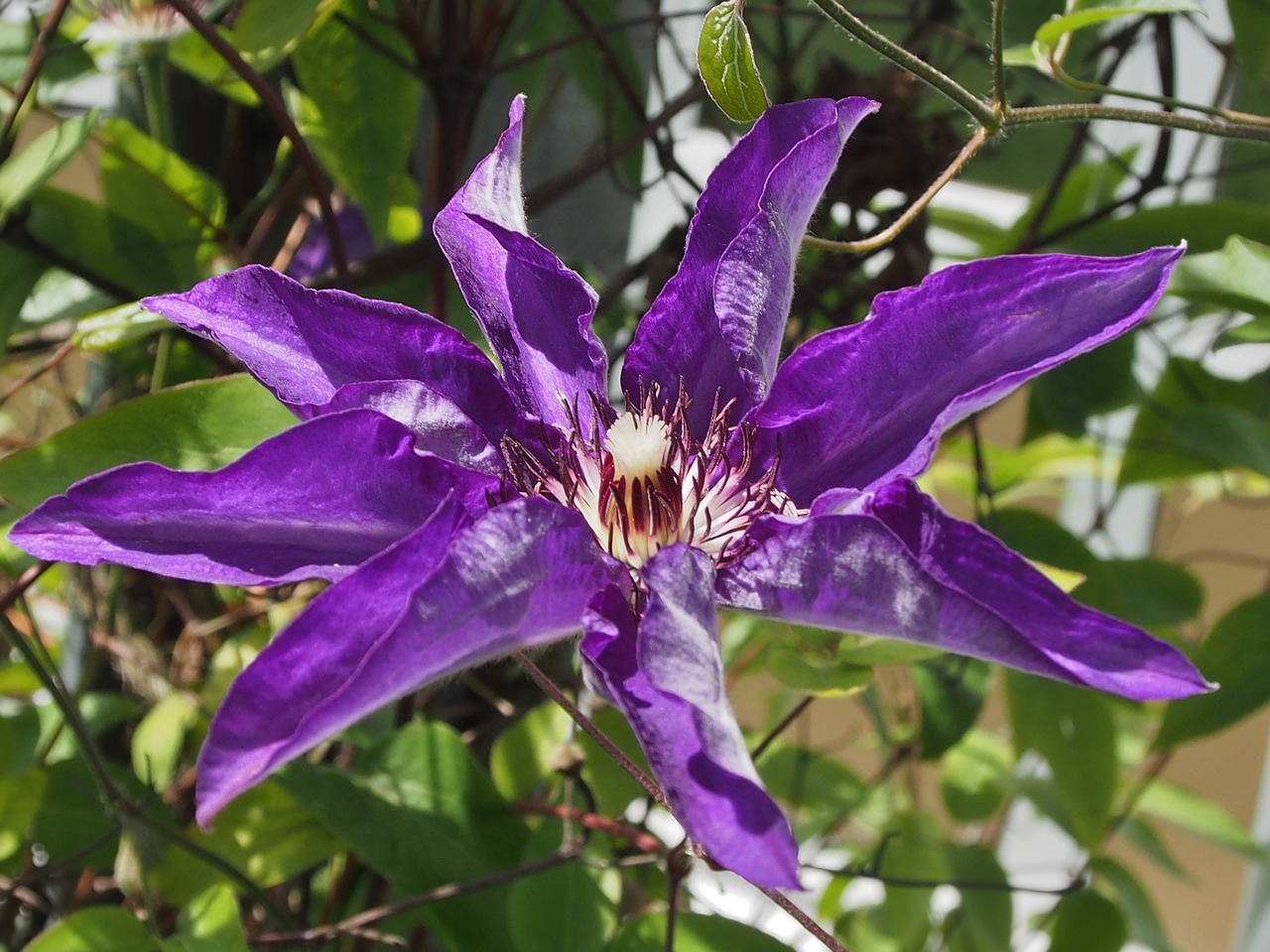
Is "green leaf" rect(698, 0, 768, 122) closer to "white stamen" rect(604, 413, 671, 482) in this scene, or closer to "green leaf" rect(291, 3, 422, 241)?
"white stamen" rect(604, 413, 671, 482)

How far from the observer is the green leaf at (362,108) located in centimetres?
55

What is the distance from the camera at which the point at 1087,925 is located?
68 cm

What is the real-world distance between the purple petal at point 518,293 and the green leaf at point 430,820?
0.24m

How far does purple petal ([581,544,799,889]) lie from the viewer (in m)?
0.22

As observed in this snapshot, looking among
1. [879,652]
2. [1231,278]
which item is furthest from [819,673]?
→ [1231,278]

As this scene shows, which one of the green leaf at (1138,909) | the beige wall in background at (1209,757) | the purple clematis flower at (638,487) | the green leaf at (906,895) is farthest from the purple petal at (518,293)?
the beige wall in background at (1209,757)

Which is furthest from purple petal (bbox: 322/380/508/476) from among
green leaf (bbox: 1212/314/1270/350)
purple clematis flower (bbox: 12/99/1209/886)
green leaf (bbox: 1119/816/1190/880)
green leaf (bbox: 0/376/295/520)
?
green leaf (bbox: 1119/816/1190/880)

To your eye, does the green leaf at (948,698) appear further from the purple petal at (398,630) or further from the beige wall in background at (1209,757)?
the beige wall in background at (1209,757)

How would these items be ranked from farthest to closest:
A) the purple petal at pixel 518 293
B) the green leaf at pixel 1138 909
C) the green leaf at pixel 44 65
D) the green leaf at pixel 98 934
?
the green leaf at pixel 1138 909 < the green leaf at pixel 44 65 < the green leaf at pixel 98 934 < the purple petal at pixel 518 293

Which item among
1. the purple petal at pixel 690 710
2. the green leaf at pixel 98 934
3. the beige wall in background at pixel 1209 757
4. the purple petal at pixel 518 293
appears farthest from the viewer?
the beige wall in background at pixel 1209 757

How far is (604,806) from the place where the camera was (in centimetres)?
55

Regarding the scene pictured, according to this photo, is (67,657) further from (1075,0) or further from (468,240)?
(1075,0)

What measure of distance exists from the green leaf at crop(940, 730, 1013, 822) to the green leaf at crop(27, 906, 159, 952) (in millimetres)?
565

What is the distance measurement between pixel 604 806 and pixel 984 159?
2.08ft
